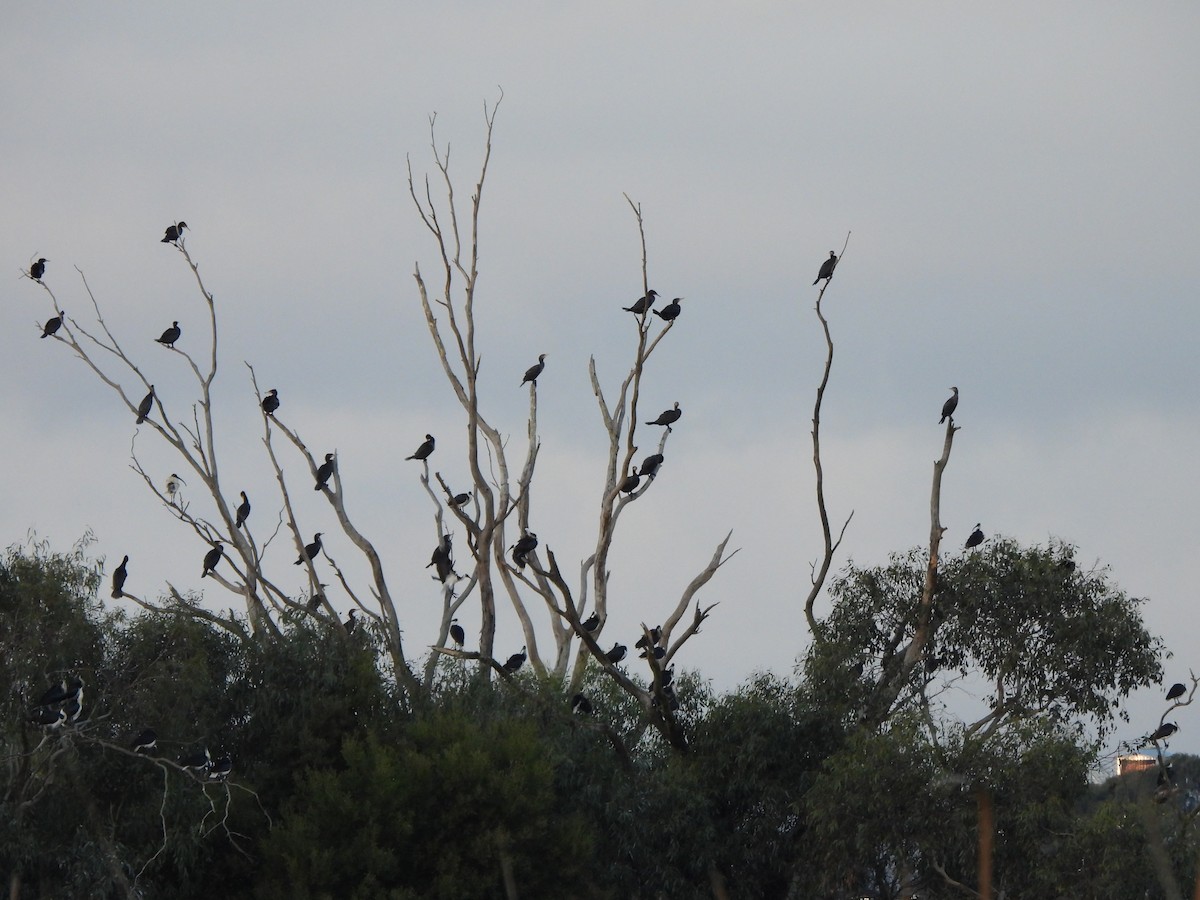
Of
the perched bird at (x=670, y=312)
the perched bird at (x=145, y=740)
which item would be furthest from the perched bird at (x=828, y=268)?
the perched bird at (x=145, y=740)

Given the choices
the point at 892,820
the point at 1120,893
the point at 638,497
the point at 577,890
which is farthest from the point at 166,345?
the point at 1120,893

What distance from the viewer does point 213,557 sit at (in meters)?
21.6

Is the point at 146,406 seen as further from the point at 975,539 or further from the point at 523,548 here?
the point at 975,539

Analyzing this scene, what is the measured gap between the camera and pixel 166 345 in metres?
22.0

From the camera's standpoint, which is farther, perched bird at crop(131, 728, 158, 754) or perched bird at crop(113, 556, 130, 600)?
perched bird at crop(113, 556, 130, 600)

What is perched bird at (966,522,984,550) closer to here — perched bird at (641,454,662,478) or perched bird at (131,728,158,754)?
perched bird at (641,454,662,478)

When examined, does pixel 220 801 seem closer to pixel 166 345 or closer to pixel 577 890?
pixel 577 890

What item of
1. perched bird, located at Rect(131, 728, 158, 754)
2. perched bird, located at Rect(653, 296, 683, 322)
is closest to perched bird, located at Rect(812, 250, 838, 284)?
perched bird, located at Rect(653, 296, 683, 322)

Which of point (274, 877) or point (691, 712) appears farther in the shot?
point (691, 712)

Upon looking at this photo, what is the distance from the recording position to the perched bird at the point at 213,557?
2150 centimetres

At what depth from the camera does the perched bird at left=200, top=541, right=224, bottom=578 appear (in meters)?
21.5

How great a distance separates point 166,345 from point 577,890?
407 inches

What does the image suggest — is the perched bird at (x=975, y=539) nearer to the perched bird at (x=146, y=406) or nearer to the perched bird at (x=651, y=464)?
the perched bird at (x=651, y=464)

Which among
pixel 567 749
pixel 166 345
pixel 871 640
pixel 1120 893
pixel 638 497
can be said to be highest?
pixel 166 345
